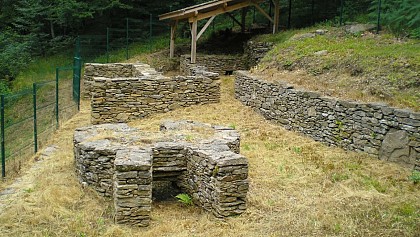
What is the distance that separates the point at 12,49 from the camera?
20.5 meters

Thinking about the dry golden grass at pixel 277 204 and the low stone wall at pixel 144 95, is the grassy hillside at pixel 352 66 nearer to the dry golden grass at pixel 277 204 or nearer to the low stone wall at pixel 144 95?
the dry golden grass at pixel 277 204

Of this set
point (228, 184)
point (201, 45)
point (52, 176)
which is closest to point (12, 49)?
point (201, 45)

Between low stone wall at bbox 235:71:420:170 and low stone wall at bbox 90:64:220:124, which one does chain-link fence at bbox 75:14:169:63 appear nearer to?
low stone wall at bbox 90:64:220:124

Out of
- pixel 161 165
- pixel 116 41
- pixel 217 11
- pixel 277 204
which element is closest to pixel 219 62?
pixel 217 11

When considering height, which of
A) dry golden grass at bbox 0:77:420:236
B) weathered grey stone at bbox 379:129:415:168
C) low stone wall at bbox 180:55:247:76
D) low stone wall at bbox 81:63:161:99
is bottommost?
dry golden grass at bbox 0:77:420:236

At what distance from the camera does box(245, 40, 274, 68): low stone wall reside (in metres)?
18.7

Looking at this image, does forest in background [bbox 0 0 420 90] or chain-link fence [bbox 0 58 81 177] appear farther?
forest in background [bbox 0 0 420 90]

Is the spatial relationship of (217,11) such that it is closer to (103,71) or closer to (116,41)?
(103,71)

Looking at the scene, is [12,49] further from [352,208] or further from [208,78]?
Answer: [352,208]

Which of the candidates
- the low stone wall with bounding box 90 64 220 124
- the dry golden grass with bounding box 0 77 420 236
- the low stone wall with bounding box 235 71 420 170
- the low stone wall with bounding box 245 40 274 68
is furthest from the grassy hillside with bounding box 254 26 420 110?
A: the low stone wall with bounding box 245 40 274 68

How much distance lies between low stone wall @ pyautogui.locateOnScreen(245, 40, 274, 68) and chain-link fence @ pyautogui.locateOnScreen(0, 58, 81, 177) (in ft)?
23.6

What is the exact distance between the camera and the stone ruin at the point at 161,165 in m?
6.94

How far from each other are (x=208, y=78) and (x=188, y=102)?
102 centimetres

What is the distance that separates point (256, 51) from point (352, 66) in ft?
24.9
